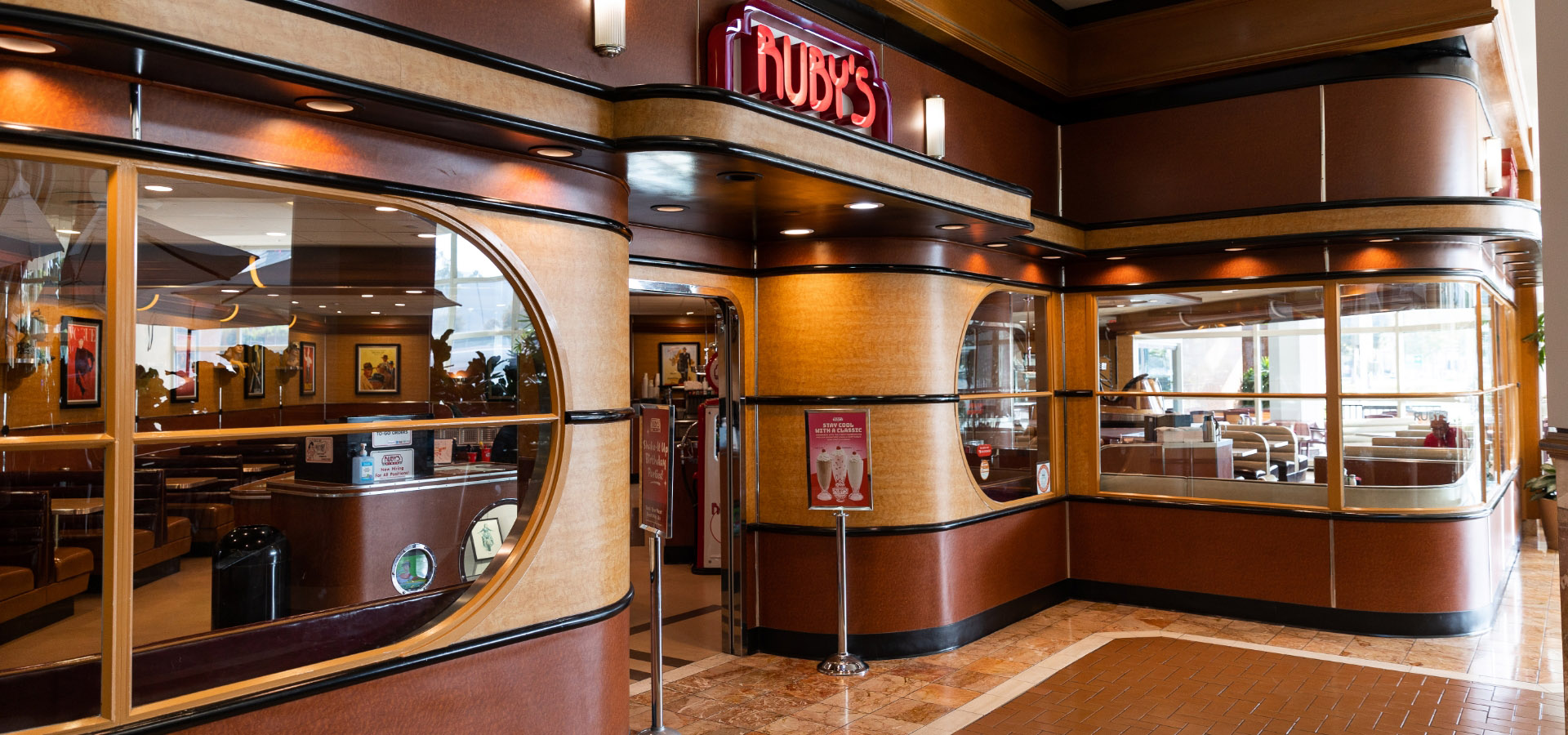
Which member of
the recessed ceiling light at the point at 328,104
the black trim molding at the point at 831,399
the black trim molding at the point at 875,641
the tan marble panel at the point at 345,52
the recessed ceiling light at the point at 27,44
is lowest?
the black trim molding at the point at 875,641

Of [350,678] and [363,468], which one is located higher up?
[363,468]

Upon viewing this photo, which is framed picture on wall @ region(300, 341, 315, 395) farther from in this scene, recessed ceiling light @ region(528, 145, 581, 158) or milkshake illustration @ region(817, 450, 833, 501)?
milkshake illustration @ region(817, 450, 833, 501)

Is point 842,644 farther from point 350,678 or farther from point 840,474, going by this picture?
point 350,678

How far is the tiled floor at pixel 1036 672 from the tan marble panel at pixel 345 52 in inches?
112

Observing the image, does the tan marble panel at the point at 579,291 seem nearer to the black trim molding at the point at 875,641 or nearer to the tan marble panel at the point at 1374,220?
the black trim molding at the point at 875,641

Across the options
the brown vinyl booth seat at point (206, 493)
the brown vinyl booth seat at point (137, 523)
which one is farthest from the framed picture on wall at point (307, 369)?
the brown vinyl booth seat at point (137, 523)

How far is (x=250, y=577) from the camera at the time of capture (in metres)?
3.07

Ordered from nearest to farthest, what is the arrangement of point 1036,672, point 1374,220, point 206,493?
point 206,493
point 1036,672
point 1374,220

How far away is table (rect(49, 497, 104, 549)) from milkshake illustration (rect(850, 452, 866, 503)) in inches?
135

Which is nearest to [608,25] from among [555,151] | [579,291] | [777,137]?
[555,151]

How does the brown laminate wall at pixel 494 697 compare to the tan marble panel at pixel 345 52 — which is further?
the brown laminate wall at pixel 494 697

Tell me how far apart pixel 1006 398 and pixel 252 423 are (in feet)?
15.3

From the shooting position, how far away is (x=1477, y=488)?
6.40m

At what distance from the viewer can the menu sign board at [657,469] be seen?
167 inches
